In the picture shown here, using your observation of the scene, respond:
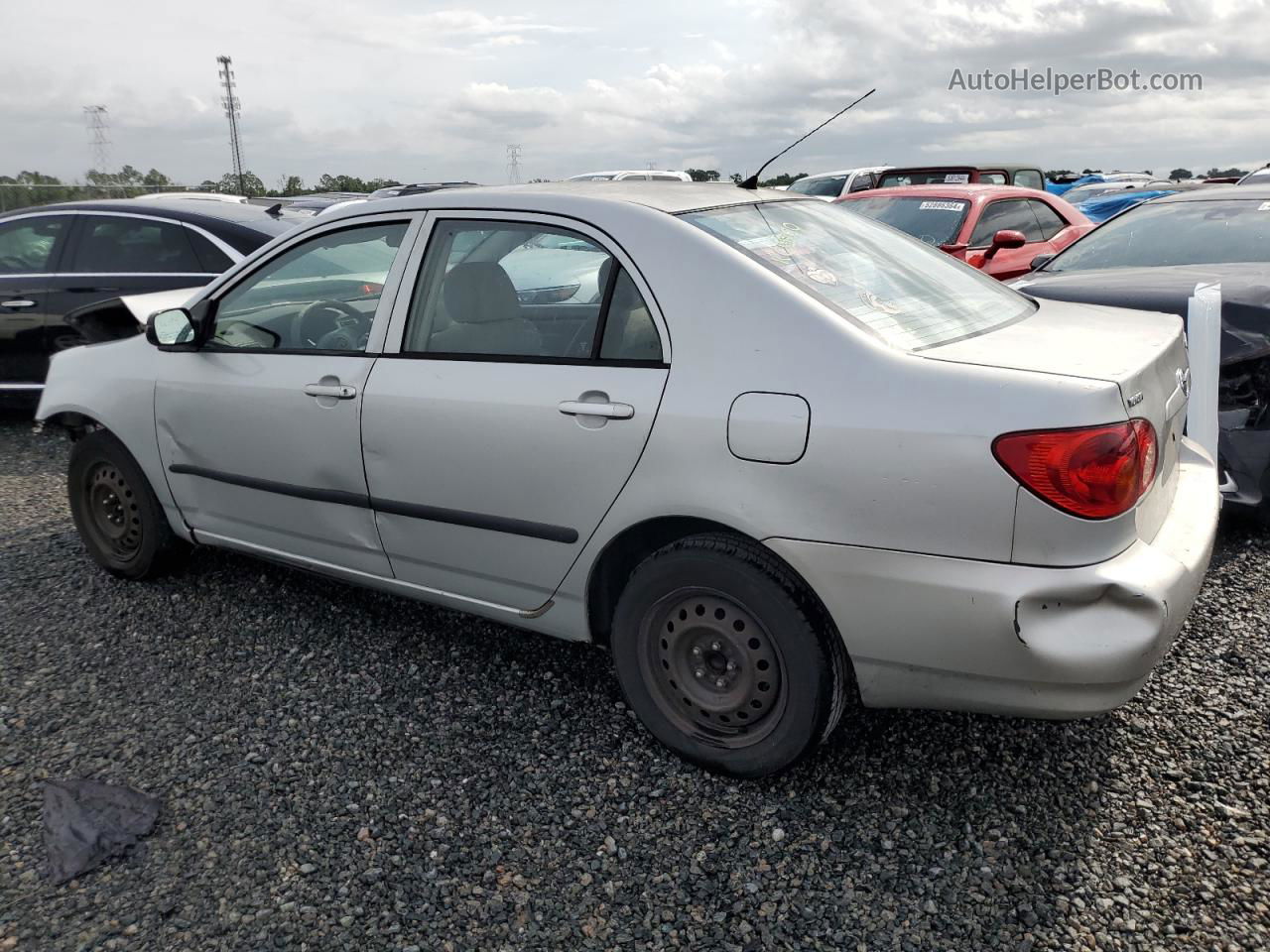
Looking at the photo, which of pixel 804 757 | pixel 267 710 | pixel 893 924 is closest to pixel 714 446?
pixel 804 757

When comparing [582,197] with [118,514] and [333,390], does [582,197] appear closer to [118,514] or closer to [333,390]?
[333,390]

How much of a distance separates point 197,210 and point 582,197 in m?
4.77

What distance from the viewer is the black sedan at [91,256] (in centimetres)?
656

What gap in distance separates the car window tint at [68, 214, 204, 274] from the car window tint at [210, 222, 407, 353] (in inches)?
131

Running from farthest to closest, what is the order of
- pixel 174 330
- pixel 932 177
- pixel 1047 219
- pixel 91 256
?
pixel 932 177 → pixel 1047 219 → pixel 91 256 → pixel 174 330

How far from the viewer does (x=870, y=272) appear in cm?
287

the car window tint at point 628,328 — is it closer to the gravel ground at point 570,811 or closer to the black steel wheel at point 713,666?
the black steel wheel at point 713,666

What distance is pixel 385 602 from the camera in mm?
3975

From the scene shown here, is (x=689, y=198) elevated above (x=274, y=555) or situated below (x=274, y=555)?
above

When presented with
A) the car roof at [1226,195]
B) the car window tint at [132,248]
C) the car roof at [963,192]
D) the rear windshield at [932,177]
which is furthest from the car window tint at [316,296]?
the rear windshield at [932,177]

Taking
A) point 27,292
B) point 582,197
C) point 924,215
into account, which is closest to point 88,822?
point 582,197

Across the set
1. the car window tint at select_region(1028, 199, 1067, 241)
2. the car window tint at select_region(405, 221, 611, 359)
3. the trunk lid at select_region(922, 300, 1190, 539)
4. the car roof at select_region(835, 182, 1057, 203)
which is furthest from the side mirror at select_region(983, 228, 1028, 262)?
the car window tint at select_region(405, 221, 611, 359)

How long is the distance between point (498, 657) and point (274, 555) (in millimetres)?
917

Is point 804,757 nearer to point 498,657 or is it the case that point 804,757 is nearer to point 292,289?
point 498,657
